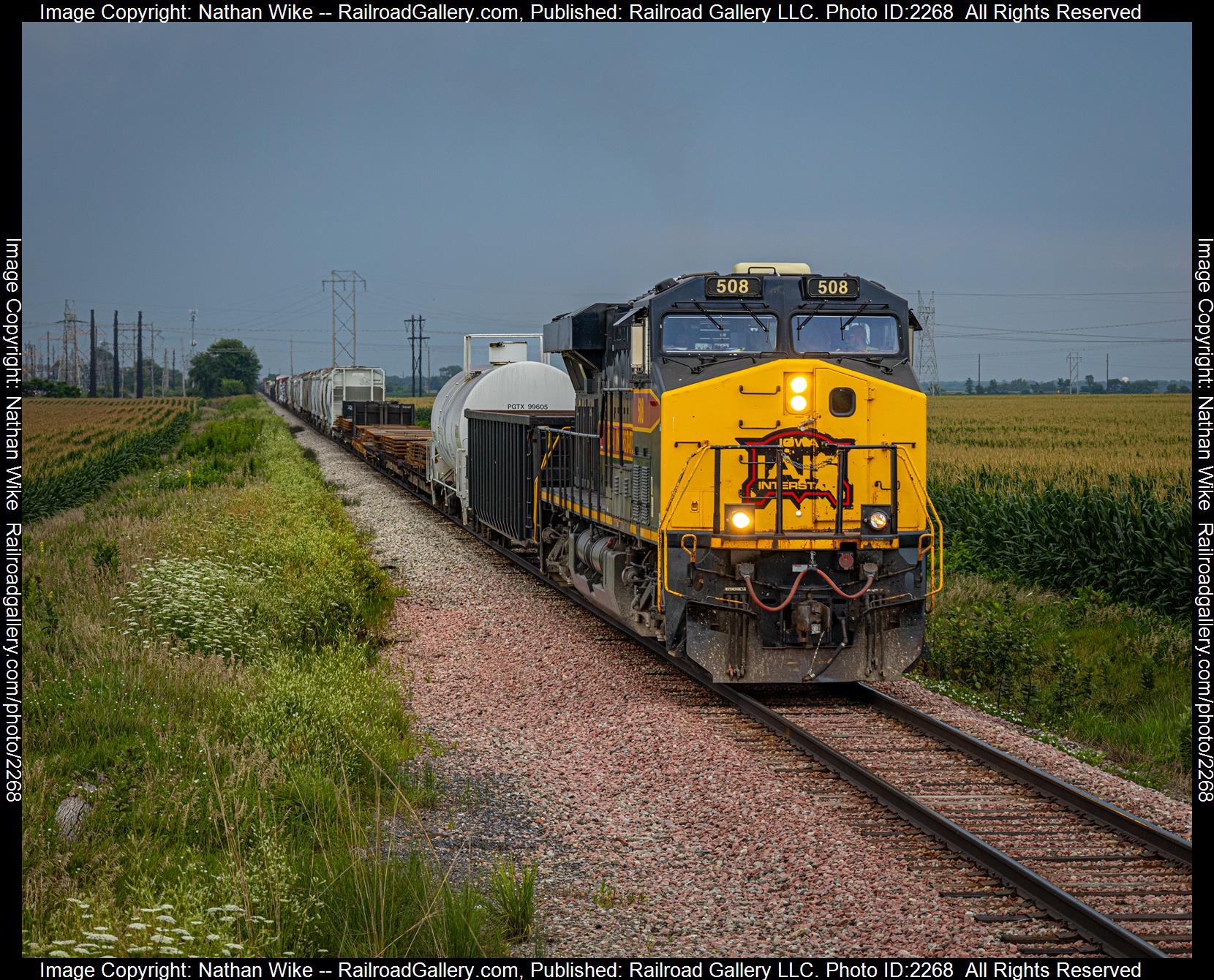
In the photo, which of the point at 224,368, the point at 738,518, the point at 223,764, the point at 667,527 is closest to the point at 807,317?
the point at 738,518

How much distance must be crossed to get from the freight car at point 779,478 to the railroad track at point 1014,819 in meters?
0.69

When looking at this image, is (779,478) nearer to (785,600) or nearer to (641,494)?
(785,600)

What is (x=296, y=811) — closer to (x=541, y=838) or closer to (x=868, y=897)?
(x=541, y=838)

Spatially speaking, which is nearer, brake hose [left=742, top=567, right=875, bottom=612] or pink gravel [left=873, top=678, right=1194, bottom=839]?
pink gravel [left=873, top=678, right=1194, bottom=839]

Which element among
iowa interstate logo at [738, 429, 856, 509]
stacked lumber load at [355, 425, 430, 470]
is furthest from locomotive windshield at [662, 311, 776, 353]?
stacked lumber load at [355, 425, 430, 470]

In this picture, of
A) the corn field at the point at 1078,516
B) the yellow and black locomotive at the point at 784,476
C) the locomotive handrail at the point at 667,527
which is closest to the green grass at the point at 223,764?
the locomotive handrail at the point at 667,527

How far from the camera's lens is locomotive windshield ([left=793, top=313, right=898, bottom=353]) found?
10.5 m

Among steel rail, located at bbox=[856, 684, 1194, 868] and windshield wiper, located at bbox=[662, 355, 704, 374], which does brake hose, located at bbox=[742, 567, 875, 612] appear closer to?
steel rail, located at bbox=[856, 684, 1194, 868]

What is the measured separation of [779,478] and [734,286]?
1.95m

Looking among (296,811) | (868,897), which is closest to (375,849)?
(296,811)

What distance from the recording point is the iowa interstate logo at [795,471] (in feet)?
33.2

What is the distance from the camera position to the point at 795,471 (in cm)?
1015

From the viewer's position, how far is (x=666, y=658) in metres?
12.0
